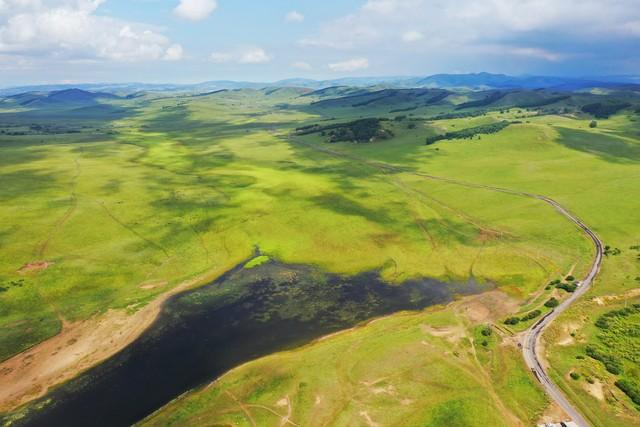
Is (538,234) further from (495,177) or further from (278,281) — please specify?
(278,281)

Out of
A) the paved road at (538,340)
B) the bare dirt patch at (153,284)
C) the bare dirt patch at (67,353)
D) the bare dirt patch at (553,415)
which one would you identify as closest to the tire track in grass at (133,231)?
the bare dirt patch at (153,284)

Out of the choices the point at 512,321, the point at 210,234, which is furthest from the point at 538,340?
the point at 210,234

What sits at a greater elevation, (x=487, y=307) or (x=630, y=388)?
(x=630, y=388)

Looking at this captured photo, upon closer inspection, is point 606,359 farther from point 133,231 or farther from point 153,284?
point 133,231

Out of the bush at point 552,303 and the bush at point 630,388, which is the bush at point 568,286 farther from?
the bush at point 630,388

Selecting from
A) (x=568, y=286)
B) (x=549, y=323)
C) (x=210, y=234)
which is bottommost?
(x=549, y=323)

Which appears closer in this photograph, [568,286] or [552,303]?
[552,303]
